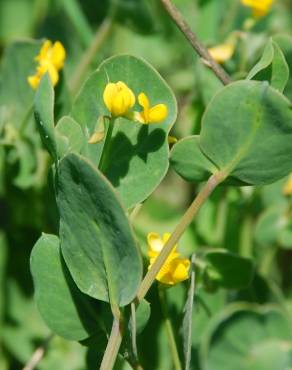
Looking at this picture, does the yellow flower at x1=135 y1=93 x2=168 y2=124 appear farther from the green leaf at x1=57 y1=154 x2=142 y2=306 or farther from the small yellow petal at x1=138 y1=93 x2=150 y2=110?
the green leaf at x1=57 y1=154 x2=142 y2=306

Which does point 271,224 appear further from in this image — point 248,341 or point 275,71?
point 275,71

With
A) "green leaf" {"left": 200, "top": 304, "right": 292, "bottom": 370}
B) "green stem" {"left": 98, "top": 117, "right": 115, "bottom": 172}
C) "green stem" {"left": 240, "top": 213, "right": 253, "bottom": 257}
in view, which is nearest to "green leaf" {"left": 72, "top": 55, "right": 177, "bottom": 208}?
"green stem" {"left": 98, "top": 117, "right": 115, "bottom": 172}

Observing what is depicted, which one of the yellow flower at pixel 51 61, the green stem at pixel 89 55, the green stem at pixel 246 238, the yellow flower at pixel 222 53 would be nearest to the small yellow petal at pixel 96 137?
the yellow flower at pixel 51 61

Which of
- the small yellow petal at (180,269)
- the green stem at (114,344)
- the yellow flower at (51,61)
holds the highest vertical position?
the yellow flower at (51,61)

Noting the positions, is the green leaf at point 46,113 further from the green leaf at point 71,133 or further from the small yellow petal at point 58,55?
the small yellow petal at point 58,55

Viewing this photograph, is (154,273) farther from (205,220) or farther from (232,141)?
(205,220)

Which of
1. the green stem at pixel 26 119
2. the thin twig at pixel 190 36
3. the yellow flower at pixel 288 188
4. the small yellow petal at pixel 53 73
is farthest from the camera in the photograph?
the yellow flower at pixel 288 188

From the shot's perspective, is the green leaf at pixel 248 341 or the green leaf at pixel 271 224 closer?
the green leaf at pixel 248 341
